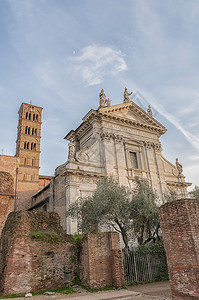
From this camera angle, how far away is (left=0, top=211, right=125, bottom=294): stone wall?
8977mm

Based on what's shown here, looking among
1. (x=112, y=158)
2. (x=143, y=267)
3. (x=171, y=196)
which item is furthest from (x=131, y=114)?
(x=143, y=267)

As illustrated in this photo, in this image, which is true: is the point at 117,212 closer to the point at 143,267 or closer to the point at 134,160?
the point at 143,267

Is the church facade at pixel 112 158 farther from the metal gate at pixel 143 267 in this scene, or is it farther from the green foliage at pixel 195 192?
the metal gate at pixel 143 267

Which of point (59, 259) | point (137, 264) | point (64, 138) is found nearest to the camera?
point (59, 259)

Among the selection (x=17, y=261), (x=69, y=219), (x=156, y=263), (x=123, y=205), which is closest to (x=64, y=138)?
(x=69, y=219)

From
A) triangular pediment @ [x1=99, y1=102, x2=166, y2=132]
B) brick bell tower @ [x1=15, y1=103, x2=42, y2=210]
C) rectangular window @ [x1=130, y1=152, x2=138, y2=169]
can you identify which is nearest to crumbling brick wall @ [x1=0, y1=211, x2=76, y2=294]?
rectangular window @ [x1=130, y1=152, x2=138, y2=169]

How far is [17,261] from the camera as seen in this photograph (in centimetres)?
898

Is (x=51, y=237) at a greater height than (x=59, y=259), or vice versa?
(x=51, y=237)

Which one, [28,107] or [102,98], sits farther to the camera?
[28,107]

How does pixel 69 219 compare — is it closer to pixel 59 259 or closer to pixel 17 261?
pixel 59 259

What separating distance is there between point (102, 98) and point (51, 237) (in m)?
18.3

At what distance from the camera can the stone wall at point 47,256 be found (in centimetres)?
898

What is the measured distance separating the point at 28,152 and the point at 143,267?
1298 inches

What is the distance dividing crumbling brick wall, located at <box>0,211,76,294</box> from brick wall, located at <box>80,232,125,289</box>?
2.69 ft
